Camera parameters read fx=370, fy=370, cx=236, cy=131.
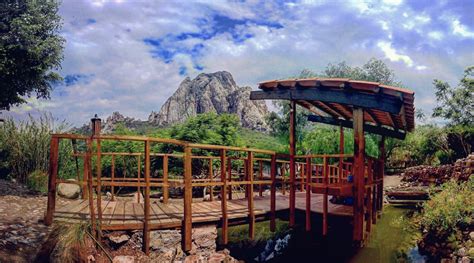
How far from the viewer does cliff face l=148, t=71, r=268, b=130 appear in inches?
3071

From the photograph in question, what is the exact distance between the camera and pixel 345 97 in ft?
21.2

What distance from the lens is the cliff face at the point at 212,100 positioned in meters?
78.0

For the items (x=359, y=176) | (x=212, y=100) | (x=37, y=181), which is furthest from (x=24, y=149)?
(x=212, y=100)

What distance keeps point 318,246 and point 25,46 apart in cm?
1095

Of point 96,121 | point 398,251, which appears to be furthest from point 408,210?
point 96,121

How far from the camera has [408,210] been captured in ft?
45.9

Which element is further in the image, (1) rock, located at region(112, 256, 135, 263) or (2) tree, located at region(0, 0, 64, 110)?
(2) tree, located at region(0, 0, 64, 110)

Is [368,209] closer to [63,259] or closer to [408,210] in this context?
[63,259]

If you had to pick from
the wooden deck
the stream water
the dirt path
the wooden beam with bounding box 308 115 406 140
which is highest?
the wooden beam with bounding box 308 115 406 140

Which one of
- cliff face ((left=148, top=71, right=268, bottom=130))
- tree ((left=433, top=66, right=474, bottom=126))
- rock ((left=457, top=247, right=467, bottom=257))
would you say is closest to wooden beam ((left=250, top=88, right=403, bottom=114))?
rock ((left=457, top=247, right=467, bottom=257))

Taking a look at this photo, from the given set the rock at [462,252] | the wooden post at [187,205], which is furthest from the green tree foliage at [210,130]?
the rock at [462,252]

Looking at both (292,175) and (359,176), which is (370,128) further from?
(359,176)

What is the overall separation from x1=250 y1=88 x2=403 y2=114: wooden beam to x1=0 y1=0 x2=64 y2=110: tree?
8.97m

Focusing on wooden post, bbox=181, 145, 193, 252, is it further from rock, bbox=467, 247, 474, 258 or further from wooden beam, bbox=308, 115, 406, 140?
wooden beam, bbox=308, 115, 406, 140
